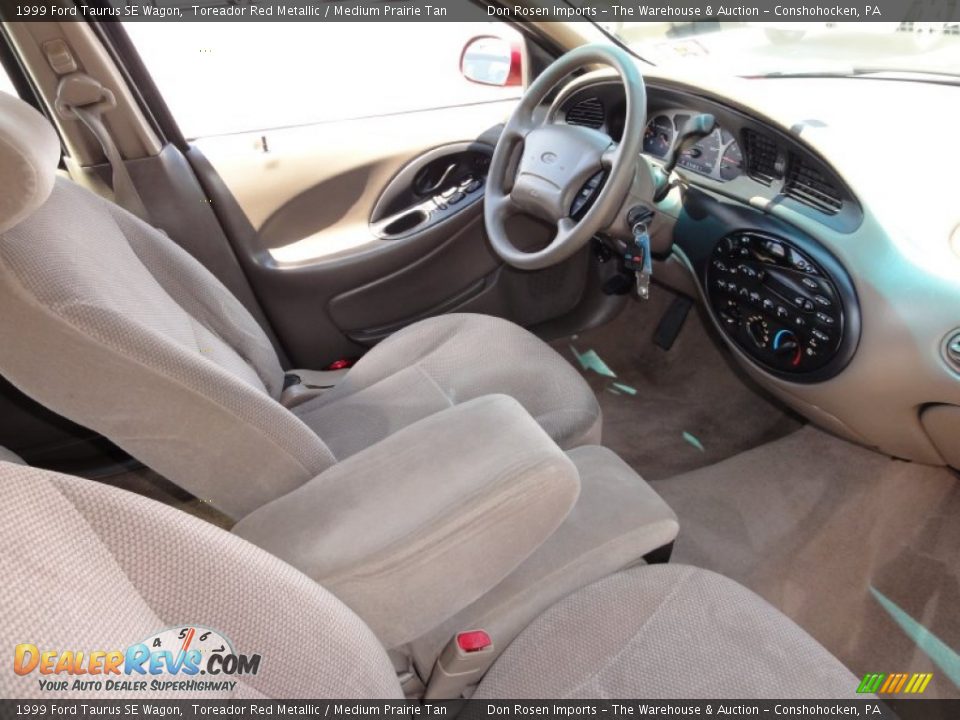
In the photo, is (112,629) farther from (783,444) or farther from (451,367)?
(783,444)

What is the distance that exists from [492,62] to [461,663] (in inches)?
65.0

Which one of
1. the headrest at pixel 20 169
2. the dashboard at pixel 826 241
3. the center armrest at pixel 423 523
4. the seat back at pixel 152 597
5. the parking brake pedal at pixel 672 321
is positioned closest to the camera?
the seat back at pixel 152 597

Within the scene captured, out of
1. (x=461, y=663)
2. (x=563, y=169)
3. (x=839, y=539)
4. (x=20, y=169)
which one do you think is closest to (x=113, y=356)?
(x=20, y=169)

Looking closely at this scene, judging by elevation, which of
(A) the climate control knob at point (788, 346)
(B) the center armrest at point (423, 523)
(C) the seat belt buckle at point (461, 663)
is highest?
(B) the center armrest at point (423, 523)

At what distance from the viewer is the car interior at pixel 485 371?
0.71 metres

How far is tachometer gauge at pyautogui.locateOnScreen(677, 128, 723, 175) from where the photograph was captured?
151 centimetres

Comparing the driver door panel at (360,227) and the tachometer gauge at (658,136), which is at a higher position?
the tachometer gauge at (658,136)

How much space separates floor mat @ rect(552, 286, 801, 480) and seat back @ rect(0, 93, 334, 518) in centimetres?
114

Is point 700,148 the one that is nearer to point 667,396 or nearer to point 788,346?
point 788,346

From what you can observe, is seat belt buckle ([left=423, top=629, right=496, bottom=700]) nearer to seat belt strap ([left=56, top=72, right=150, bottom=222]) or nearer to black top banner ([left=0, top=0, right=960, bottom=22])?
seat belt strap ([left=56, top=72, right=150, bottom=222])

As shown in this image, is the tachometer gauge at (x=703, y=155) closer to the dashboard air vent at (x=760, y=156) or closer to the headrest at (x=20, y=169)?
the dashboard air vent at (x=760, y=156)

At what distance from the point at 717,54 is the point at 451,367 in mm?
1051

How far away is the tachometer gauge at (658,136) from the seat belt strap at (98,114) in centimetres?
122

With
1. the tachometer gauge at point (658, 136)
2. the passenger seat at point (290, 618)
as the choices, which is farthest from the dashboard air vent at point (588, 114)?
the passenger seat at point (290, 618)
